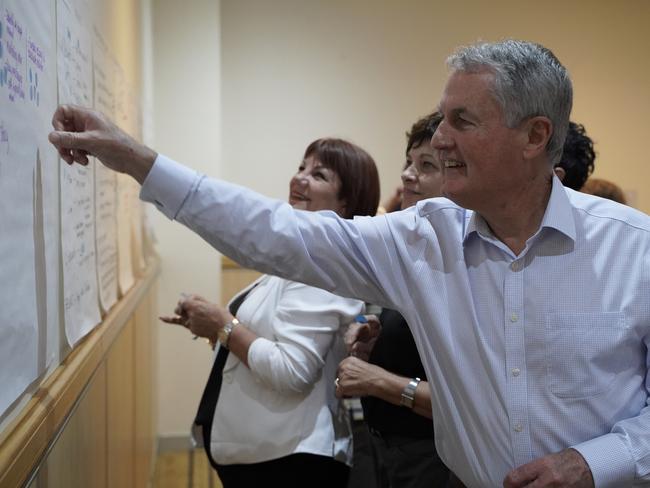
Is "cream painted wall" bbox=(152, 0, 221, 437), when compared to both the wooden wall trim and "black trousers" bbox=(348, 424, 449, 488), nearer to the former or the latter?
the wooden wall trim

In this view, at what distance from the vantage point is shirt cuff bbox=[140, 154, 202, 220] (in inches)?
39.3

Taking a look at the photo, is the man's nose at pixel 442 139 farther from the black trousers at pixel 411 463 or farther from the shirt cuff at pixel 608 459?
the black trousers at pixel 411 463

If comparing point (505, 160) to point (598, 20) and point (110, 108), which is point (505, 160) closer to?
point (110, 108)

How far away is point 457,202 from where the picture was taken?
1.17 metres

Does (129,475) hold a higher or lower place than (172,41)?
lower

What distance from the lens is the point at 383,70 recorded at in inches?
184

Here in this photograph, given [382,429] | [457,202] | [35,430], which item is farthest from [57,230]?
[382,429]

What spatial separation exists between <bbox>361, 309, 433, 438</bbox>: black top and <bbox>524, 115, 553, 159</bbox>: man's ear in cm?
58

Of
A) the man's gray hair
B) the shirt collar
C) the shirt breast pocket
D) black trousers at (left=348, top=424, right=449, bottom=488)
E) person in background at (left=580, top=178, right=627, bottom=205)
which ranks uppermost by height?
the man's gray hair

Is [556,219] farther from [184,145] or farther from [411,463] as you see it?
[184,145]

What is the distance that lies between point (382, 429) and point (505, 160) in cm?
78

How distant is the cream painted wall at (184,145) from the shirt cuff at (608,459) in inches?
117

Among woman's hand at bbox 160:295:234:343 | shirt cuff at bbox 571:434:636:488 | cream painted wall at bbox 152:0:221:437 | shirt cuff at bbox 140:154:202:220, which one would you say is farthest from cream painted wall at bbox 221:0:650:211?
shirt cuff at bbox 571:434:636:488

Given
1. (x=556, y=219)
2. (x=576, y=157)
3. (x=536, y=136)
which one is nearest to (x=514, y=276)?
(x=556, y=219)
